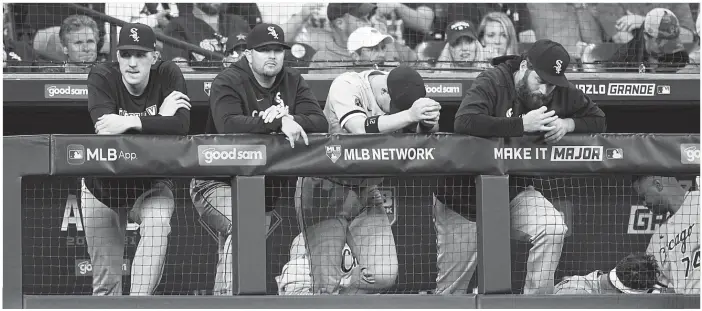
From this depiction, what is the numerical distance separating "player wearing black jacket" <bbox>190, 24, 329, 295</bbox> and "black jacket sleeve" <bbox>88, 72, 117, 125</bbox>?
48cm

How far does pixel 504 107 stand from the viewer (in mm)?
6020

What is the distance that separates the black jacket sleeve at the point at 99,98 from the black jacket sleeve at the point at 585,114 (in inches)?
89.1

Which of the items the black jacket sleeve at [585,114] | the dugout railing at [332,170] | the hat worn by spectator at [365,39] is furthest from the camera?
the hat worn by spectator at [365,39]

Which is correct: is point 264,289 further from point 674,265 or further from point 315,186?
point 674,265

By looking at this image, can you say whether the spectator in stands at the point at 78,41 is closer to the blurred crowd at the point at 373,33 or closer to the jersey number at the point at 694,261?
the blurred crowd at the point at 373,33

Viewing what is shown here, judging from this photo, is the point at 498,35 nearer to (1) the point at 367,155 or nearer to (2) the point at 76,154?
(1) the point at 367,155

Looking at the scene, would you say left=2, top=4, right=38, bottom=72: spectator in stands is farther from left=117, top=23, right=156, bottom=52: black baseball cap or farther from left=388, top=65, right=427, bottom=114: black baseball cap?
left=388, top=65, right=427, bottom=114: black baseball cap

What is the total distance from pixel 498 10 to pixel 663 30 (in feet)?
3.97

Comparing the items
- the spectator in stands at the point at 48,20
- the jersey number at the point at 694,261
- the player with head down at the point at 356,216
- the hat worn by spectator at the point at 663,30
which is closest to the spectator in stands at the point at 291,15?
the spectator in stands at the point at 48,20

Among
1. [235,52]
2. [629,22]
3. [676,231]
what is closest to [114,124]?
[235,52]

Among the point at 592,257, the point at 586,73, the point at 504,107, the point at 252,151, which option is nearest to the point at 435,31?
the point at 586,73

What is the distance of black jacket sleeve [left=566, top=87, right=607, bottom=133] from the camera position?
6160 mm

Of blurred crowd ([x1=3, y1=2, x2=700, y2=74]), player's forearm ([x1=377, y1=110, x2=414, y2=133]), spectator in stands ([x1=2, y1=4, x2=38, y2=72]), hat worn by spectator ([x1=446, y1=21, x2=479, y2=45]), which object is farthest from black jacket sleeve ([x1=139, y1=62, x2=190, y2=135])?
hat worn by spectator ([x1=446, y1=21, x2=479, y2=45])

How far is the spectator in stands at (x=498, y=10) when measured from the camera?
911cm
